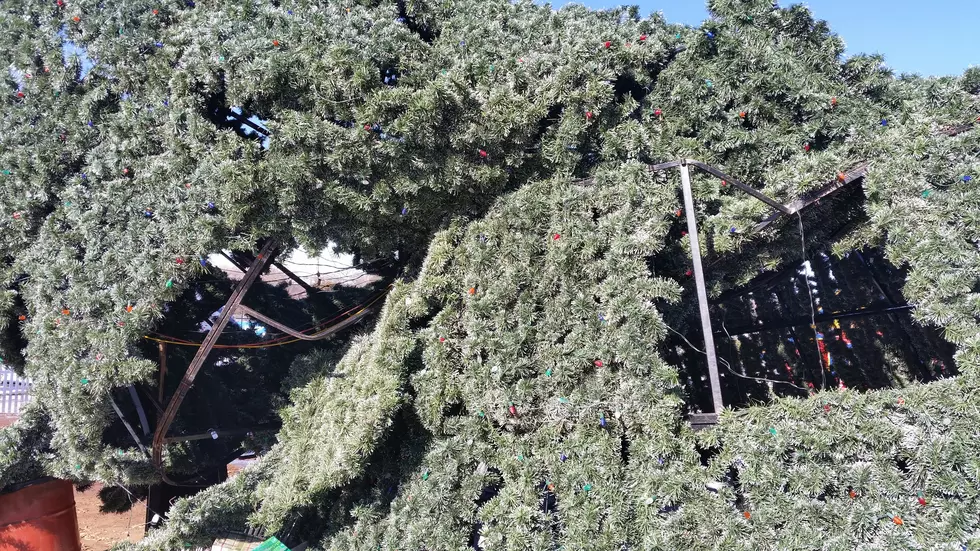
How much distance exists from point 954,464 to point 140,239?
4.53m

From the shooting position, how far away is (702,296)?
3.10 meters

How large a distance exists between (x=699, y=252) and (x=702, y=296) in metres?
0.25

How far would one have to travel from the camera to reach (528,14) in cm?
390

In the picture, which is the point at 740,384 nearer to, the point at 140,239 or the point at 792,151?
the point at 792,151

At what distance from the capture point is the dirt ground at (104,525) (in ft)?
25.1

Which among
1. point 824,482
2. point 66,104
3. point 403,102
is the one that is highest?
point 66,104

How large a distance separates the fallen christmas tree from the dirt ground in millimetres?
4230

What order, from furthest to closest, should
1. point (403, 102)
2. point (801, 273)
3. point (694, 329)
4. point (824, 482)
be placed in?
point (801, 273)
point (694, 329)
point (403, 102)
point (824, 482)

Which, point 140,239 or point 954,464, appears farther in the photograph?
point 140,239

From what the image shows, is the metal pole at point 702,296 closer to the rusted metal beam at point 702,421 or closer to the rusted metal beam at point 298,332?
the rusted metal beam at point 702,421

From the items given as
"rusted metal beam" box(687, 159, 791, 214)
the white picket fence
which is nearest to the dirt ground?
the white picket fence

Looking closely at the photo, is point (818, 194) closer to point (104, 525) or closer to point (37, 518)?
point (37, 518)

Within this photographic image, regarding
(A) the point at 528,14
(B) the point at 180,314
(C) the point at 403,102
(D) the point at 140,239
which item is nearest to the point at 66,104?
(D) the point at 140,239

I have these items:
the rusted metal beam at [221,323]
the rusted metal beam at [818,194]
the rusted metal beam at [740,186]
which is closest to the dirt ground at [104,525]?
the rusted metal beam at [221,323]
